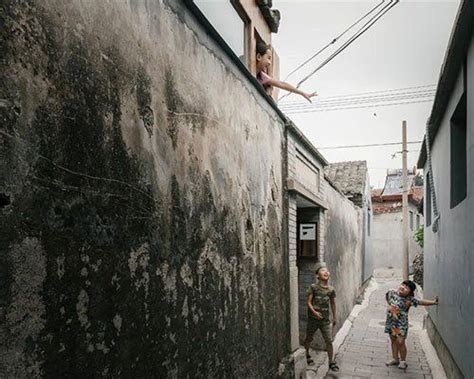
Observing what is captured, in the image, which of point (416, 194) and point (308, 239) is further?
point (416, 194)

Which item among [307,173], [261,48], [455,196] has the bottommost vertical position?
[455,196]

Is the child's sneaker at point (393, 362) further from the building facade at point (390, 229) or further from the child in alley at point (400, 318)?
the building facade at point (390, 229)

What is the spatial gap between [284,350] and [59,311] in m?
3.78

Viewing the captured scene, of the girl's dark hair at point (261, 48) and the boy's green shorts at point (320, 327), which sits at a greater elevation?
the girl's dark hair at point (261, 48)

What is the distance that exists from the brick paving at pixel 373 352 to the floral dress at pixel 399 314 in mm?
617

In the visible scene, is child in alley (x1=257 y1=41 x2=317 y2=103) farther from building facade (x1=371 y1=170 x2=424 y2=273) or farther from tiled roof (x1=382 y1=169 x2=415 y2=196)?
tiled roof (x1=382 y1=169 x2=415 y2=196)

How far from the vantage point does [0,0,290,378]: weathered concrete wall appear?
146cm

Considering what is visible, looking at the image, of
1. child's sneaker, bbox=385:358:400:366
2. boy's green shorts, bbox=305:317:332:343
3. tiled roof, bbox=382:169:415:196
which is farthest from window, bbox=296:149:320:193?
tiled roof, bbox=382:169:415:196

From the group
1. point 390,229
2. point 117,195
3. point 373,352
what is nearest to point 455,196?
point 373,352

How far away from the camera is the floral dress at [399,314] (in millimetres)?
6668

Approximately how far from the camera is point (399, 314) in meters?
6.68

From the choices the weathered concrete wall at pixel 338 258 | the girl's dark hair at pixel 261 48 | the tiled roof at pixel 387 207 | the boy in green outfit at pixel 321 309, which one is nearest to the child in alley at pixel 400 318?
the boy in green outfit at pixel 321 309

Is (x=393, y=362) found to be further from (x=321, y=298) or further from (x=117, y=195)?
(x=117, y=195)

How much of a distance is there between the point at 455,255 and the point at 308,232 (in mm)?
2634
